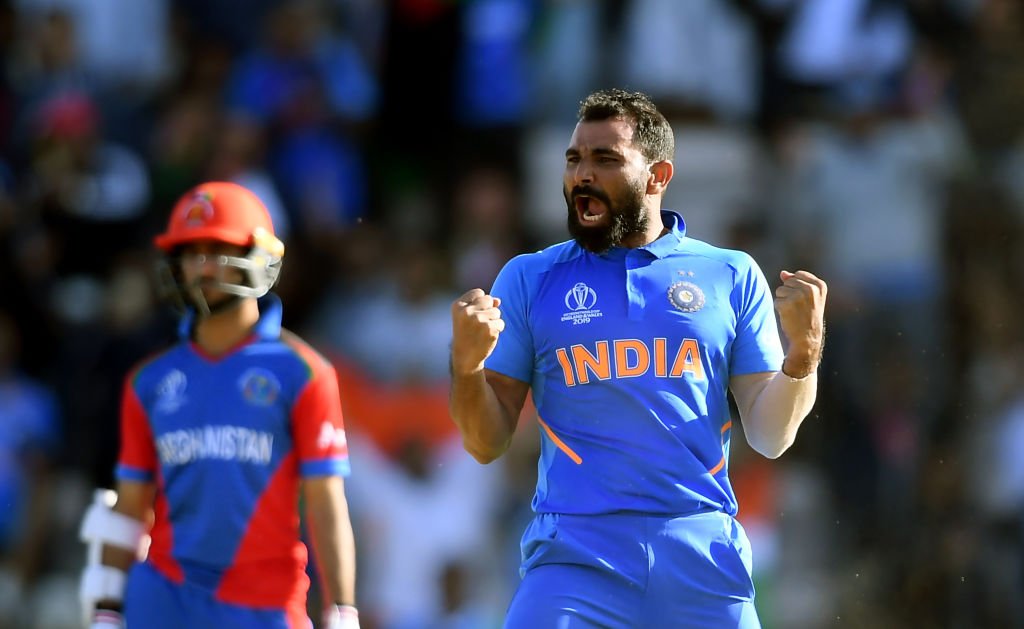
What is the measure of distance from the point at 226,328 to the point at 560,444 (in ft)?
5.06

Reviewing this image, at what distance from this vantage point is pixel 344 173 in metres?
12.9

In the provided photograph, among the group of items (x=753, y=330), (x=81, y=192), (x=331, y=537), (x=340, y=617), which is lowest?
(x=340, y=617)

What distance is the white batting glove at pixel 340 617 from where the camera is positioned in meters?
6.00

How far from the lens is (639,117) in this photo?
573 centimetres

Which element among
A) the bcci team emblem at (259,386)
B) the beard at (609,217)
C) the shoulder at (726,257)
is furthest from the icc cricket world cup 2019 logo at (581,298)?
the bcci team emblem at (259,386)

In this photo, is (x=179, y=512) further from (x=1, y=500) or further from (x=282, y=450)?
(x=1, y=500)

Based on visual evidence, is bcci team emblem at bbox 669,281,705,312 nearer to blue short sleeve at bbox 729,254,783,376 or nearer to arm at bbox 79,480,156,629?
blue short sleeve at bbox 729,254,783,376

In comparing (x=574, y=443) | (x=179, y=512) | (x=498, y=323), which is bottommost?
(x=179, y=512)

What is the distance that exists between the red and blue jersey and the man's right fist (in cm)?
114

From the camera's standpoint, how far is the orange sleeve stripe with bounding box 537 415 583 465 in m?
5.47

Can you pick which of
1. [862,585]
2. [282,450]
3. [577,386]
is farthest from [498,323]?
[862,585]

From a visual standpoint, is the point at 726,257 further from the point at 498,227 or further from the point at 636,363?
the point at 498,227

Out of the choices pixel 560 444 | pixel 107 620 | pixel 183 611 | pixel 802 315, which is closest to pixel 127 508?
pixel 107 620

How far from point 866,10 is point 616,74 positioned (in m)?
1.83
